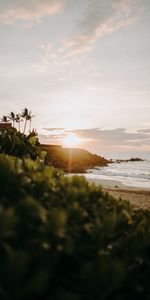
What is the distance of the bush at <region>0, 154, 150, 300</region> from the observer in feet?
5.32

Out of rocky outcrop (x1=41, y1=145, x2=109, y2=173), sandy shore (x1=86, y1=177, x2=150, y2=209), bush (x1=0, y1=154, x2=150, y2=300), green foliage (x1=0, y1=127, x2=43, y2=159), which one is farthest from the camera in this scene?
rocky outcrop (x1=41, y1=145, x2=109, y2=173)

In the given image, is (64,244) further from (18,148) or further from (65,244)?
(18,148)

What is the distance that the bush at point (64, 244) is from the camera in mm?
1622

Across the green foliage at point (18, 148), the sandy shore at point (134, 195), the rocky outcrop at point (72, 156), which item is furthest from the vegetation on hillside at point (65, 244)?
the rocky outcrop at point (72, 156)

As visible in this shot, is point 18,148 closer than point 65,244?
No

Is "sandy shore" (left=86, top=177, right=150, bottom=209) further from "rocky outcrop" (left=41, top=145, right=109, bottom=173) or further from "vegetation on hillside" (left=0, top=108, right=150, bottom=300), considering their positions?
"rocky outcrop" (left=41, top=145, right=109, bottom=173)

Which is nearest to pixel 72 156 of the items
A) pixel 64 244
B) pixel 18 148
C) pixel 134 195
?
pixel 134 195

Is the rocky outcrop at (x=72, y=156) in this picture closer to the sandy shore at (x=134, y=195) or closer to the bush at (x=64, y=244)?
the sandy shore at (x=134, y=195)

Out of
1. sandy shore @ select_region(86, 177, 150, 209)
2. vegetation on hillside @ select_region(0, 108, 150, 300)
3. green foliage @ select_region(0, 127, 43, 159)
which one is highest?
green foliage @ select_region(0, 127, 43, 159)

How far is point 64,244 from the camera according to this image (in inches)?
74.2

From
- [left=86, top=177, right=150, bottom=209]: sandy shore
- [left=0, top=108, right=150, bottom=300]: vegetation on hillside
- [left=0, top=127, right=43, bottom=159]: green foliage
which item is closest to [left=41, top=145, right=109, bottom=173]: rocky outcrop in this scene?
[left=86, top=177, right=150, bottom=209]: sandy shore

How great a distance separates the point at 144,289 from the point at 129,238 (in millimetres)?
321

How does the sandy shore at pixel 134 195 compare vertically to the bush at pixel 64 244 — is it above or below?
below

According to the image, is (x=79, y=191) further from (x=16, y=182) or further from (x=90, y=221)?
(x=16, y=182)
